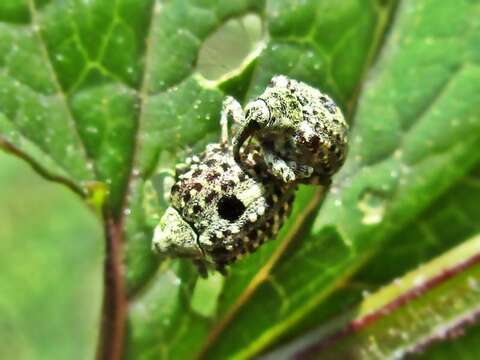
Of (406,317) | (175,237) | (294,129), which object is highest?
(294,129)

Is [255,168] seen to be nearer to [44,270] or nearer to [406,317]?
[406,317]

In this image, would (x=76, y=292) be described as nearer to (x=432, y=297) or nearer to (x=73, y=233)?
(x=73, y=233)

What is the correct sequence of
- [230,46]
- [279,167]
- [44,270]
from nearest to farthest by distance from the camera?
1. [279,167]
2. [230,46]
3. [44,270]

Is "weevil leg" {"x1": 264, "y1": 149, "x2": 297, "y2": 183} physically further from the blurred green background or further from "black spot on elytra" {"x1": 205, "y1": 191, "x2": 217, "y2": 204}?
the blurred green background

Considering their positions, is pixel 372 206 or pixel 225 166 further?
pixel 372 206

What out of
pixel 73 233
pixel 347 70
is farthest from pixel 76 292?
pixel 347 70

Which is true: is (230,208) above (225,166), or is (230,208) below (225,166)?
below

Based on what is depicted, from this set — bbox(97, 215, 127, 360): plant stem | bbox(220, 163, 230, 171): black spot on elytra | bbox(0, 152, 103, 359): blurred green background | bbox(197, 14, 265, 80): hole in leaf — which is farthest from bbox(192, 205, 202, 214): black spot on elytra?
bbox(0, 152, 103, 359): blurred green background

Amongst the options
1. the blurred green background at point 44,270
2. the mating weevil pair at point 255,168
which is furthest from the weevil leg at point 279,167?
the blurred green background at point 44,270

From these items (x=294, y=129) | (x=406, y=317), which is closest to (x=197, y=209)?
(x=294, y=129)
